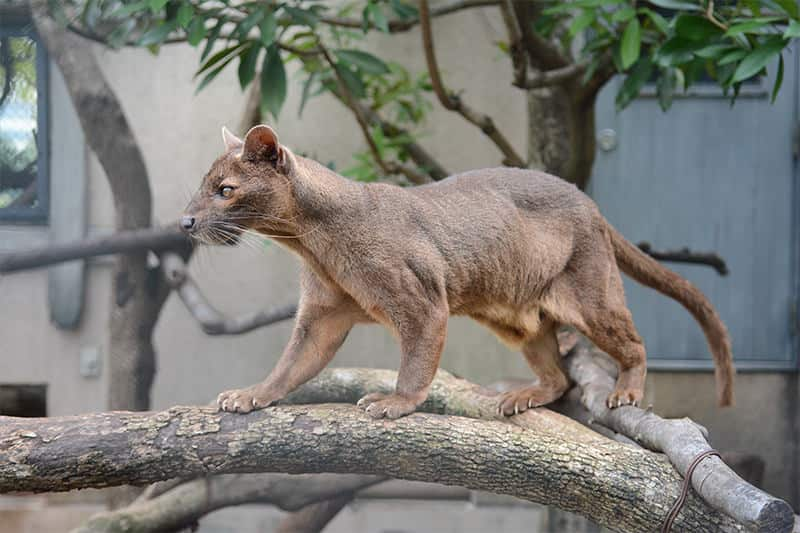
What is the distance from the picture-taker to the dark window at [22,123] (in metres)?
3.97

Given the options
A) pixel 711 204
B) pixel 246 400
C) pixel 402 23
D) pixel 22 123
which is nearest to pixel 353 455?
pixel 246 400

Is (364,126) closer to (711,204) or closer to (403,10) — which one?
(403,10)

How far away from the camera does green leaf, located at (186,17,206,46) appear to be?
3271 mm

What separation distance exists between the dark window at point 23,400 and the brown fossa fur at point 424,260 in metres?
2.56

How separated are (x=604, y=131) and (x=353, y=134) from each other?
1.35 metres

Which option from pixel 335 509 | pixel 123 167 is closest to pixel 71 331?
pixel 123 167

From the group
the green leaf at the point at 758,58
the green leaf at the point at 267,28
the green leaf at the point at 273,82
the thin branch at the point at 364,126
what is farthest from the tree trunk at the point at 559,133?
the green leaf at the point at 267,28

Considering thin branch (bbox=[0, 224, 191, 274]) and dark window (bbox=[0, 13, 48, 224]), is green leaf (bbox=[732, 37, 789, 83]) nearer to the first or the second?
thin branch (bbox=[0, 224, 191, 274])

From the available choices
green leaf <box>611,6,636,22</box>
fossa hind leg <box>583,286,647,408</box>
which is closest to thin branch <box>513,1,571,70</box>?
green leaf <box>611,6,636,22</box>

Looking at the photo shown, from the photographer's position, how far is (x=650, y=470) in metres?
2.33

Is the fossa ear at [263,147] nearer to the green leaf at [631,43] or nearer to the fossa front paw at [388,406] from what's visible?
the fossa front paw at [388,406]

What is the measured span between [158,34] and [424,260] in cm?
149

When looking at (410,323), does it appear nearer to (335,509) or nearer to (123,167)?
(335,509)

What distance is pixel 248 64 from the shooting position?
338 centimetres
